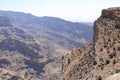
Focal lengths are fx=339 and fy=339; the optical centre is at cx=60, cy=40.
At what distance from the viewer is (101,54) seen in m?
46.2

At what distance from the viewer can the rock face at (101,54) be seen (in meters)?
39.9

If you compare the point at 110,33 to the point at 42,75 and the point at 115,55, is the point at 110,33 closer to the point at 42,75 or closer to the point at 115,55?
the point at 115,55

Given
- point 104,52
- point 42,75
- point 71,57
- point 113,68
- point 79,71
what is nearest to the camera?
point 113,68

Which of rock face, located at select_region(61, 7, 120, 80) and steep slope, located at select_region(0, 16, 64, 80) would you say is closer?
rock face, located at select_region(61, 7, 120, 80)

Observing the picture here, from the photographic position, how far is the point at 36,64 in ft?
500

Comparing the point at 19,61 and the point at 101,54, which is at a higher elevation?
the point at 101,54

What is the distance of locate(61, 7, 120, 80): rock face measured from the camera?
131ft

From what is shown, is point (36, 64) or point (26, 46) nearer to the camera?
point (36, 64)

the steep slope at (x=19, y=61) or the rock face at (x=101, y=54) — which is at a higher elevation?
the rock face at (x=101, y=54)

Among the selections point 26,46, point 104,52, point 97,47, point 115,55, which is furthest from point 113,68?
point 26,46

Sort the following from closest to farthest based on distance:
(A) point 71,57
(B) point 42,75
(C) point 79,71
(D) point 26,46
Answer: (C) point 79,71
(A) point 71,57
(B) point 42,75
(D) point 26,46

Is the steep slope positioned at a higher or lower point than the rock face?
lower

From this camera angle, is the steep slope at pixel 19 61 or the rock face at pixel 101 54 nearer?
the rock face at pixel 101 54

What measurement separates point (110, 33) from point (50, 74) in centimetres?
10039
